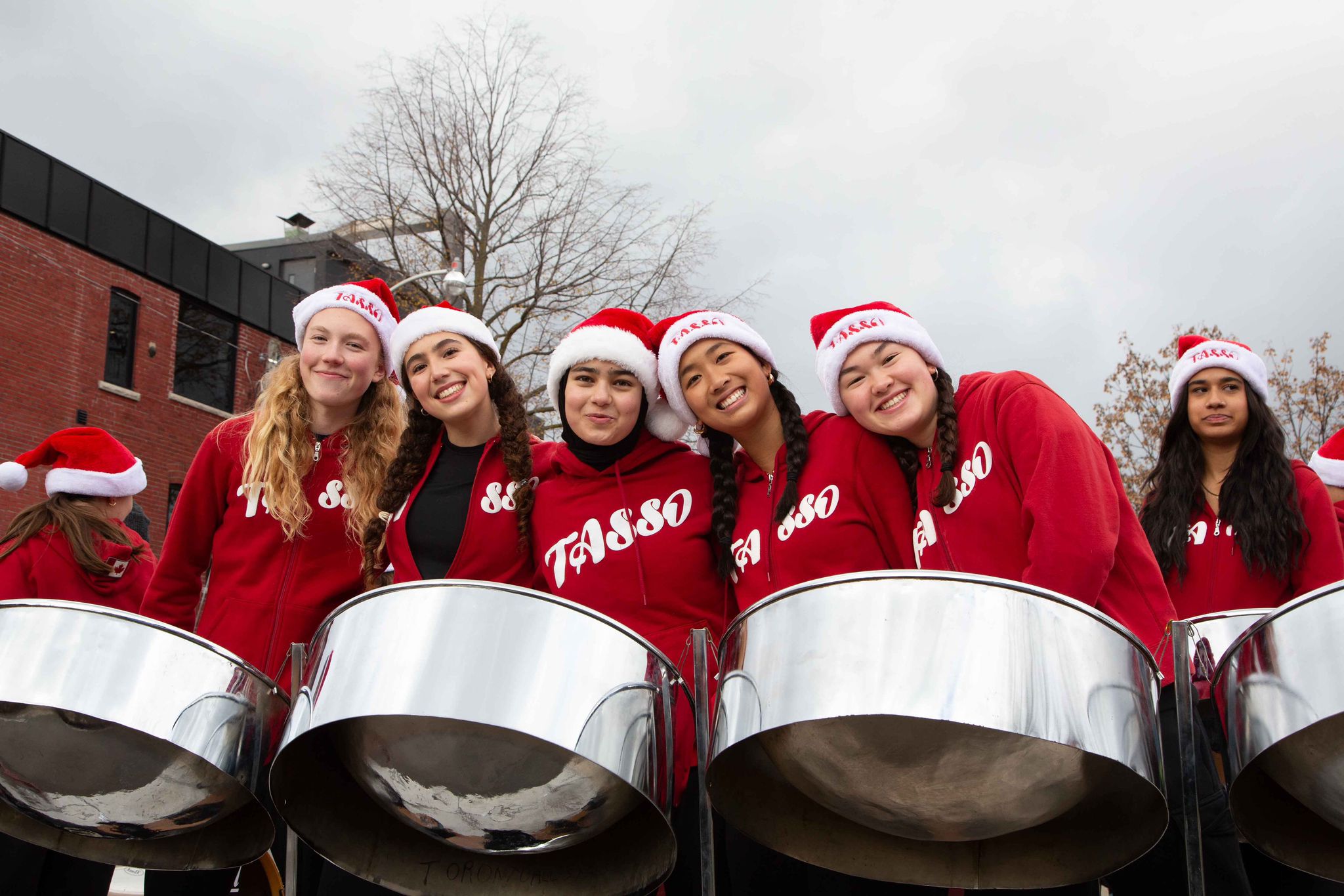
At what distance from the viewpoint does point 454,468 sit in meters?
2.06

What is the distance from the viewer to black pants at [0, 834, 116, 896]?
201 cm

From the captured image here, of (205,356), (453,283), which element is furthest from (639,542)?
(205,356)

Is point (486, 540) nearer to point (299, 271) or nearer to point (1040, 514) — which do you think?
point (1040, 514)

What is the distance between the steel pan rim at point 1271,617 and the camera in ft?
3.74

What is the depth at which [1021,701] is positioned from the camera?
1.10 meters

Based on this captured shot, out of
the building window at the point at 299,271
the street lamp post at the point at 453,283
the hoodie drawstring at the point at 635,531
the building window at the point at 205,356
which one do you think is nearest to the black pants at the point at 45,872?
A: the hoodie drawstring at the point at 635,531

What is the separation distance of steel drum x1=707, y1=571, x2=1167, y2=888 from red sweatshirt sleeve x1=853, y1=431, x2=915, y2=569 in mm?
465

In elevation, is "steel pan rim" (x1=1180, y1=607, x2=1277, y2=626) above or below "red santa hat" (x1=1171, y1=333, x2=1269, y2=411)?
below

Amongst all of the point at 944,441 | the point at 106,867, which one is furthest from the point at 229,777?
the point at 944,441

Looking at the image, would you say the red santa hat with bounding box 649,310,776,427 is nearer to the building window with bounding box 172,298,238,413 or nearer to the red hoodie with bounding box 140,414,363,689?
the red hoodie with bounding box 140,414,363,689

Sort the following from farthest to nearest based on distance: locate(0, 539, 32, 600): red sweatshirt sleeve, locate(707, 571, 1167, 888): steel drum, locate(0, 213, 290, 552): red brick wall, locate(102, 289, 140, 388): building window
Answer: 1. locate(102, 289, 140, 388): building window
2. locate(0, 213, 290, 552): red brick wall
3. locate(0, 539, 32, 600): red sweatshirt sleeve
4. locate(707, 571, 1167, 888): steel drum

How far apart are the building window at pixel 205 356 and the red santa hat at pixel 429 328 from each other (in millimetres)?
10578

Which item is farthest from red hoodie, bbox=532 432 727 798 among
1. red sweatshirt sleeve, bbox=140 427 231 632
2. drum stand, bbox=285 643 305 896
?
red sweatshirt sleeve, bbox=140 427 231 632

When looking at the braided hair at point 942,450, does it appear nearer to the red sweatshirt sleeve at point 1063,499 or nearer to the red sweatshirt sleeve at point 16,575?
the red sweatshirt sleeve at point 1063,499
